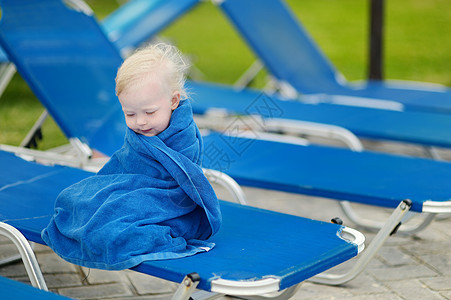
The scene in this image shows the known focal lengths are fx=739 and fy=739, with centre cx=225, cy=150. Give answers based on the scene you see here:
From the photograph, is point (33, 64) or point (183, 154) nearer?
point (183, 154)

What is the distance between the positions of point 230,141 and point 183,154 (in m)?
1.81

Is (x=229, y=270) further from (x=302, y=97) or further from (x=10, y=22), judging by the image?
(x=302, y=97)

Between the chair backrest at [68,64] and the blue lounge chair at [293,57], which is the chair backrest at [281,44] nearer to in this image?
the blue lounge chair at [293,57]

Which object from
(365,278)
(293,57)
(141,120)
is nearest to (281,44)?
(293,57)

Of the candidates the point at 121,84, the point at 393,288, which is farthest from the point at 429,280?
the point at 121,84

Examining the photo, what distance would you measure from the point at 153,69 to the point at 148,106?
5.0 inches

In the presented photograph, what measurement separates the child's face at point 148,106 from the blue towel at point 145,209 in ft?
0.10

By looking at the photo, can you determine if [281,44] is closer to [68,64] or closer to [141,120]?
[68,64]

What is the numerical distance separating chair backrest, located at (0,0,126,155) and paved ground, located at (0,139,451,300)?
2.62ft

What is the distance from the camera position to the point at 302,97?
599cm

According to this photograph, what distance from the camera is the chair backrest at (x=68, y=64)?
162 inches

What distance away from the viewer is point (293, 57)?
629 centimetres

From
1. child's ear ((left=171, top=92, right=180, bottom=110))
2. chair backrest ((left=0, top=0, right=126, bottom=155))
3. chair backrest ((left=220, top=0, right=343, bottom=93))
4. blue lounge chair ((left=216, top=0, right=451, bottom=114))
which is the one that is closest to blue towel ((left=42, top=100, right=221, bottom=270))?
child's ear ((left=171, top=92, right=180, bottom=110))

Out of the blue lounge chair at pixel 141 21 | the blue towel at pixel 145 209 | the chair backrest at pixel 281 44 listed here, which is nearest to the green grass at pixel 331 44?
the blue lounge chair at pixel 141 21
